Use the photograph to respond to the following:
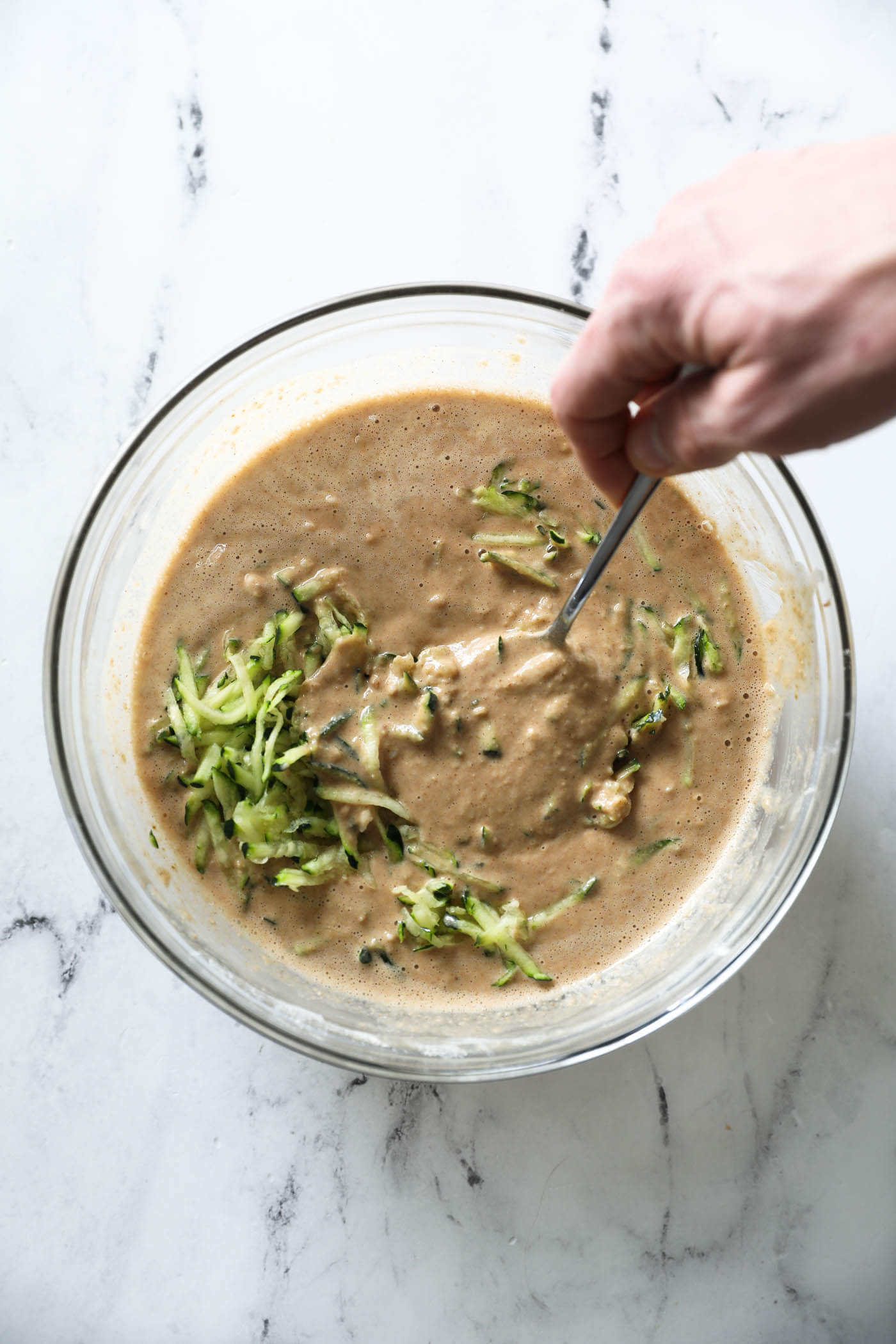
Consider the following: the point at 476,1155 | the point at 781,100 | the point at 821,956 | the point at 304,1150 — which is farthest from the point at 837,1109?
the point at 781,100

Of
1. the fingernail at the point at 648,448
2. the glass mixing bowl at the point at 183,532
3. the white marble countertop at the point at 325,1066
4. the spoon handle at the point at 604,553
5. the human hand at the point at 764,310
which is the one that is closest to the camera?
the human hand at the point at 764,310

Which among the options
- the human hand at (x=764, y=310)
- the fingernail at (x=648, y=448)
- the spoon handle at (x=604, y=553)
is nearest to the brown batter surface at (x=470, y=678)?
the spoon handle at (x=604, y=553)

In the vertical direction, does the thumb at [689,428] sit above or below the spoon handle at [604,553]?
above

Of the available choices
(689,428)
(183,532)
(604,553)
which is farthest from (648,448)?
(183,532)

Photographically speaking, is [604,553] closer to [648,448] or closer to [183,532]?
[648,448]

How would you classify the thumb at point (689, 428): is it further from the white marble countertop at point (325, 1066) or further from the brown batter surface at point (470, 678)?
the white marble countertop at point (325, 1066)

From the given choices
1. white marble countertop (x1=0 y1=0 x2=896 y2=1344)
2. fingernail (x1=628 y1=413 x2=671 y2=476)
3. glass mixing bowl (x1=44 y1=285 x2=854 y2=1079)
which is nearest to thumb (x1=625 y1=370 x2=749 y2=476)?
fingernail (x1=628 y1=413 x2=671 y2=476)
